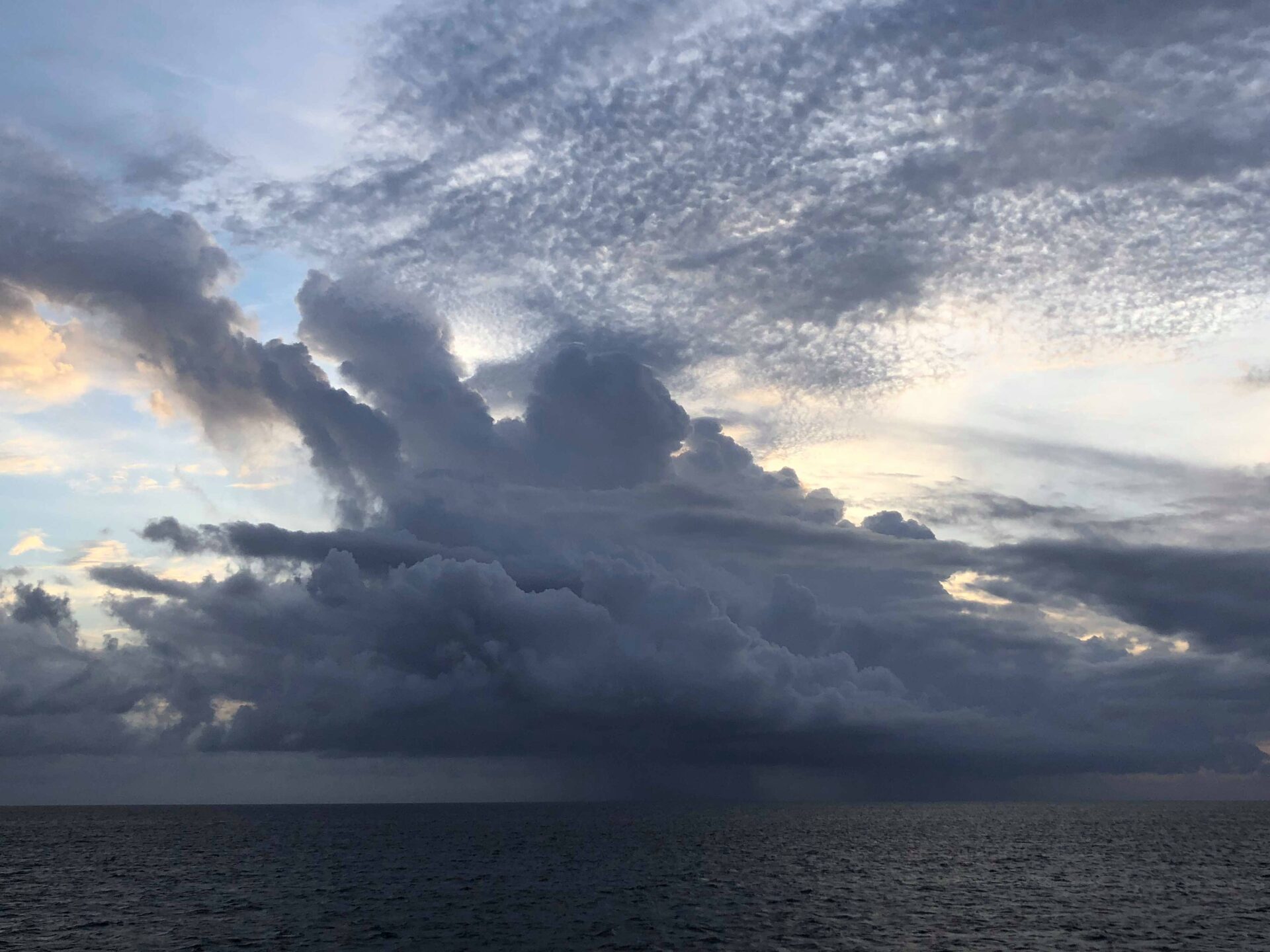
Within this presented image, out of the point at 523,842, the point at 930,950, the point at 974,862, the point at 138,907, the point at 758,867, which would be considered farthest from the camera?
the point at 523,842

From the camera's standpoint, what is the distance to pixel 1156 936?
259 ft

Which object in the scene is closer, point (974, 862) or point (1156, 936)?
point (1156, 936)

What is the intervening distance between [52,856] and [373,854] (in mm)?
56028

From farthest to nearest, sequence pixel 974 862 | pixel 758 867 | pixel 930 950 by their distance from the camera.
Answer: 1. pixel 974 862
2. pixel 758 867
3. pixel 930 950

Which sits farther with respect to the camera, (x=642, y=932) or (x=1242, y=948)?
(x=642, y=932)

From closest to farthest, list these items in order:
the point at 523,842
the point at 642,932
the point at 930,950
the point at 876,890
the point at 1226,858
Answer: the point at 930,950, the point at 642,932, the point at 876,890, the point at 1226,858, the point at 523,842

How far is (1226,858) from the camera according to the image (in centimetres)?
16400

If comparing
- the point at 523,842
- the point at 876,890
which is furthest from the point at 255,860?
the point at 876,890

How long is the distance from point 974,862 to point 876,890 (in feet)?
163

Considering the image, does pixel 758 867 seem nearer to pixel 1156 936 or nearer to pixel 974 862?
pixel 974 862

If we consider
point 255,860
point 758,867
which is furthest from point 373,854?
point 758,867

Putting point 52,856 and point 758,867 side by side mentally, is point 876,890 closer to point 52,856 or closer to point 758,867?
point 758,867

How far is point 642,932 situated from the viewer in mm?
78625

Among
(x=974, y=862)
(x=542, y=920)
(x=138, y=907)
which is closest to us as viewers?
(x=542, y=920)
